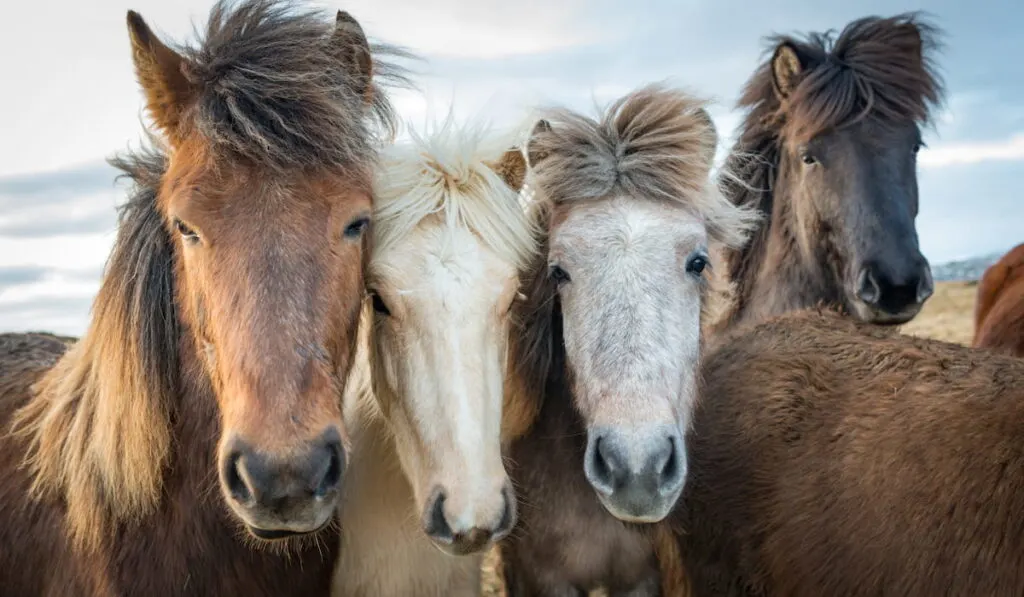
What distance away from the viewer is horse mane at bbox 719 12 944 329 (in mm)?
5176

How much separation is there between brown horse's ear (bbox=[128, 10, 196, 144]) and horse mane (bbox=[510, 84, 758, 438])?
1.34m

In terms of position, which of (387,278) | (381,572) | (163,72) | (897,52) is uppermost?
(897,52)

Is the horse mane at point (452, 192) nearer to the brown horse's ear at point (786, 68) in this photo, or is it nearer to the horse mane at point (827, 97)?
the horse mane at point (827, 97)

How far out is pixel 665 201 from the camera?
3.58m

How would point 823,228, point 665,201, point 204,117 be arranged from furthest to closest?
point 823,228 → point 665,201 → point 204,117

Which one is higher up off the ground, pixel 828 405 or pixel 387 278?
pixel 387 278

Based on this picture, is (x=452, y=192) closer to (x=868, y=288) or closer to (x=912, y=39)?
(x=868, y=288)

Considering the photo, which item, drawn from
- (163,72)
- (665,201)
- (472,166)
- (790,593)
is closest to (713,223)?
(665,201)

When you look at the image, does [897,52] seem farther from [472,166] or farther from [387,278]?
[387,278]

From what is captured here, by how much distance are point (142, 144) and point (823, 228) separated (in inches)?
141

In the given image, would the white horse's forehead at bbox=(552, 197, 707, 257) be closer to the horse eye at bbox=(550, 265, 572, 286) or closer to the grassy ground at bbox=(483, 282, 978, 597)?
the horse eye at bbox=(550, 265, 572, 286)

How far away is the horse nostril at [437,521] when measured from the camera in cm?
278

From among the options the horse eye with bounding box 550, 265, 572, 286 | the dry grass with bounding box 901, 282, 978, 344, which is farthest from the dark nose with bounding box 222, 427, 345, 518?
the dry grass with bounding box 901, 282, 978, 344

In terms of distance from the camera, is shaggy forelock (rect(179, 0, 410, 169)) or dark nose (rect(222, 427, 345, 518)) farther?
shaggy forelock (rect(179, 0, 410, 169))
